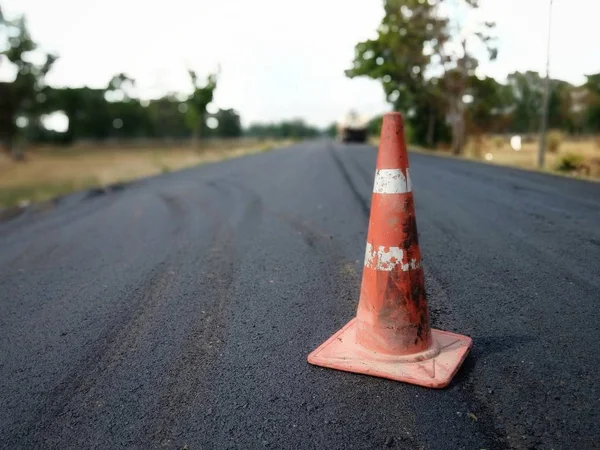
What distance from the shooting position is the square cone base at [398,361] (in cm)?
252

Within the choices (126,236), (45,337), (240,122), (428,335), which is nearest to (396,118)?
(428,335)

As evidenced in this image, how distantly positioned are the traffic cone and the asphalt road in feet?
0.45

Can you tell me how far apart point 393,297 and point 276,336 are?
2.53ft

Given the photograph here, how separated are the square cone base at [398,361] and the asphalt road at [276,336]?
54mm

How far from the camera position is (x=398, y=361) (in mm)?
2680

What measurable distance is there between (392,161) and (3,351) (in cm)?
253

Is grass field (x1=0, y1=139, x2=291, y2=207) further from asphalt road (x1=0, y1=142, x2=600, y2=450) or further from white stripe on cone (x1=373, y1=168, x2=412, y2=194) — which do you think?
white stripe on cone (x1=373, y1=168, x2=412, y2=194)

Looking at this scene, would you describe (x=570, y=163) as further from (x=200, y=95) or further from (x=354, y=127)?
(x=354, y=127)

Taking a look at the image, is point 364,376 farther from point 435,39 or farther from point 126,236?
point 435,39

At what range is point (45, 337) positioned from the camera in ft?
10.6

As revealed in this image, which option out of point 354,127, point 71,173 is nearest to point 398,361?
point 71,173

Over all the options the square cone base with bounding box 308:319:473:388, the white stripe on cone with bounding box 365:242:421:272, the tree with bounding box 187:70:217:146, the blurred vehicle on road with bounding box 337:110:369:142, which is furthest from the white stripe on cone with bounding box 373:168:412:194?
the blurred vehicle on road with bounding box 337:110:369:142

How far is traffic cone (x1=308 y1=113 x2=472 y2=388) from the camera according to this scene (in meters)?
2.71

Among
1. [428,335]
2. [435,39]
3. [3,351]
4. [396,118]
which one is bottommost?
[3,351]
